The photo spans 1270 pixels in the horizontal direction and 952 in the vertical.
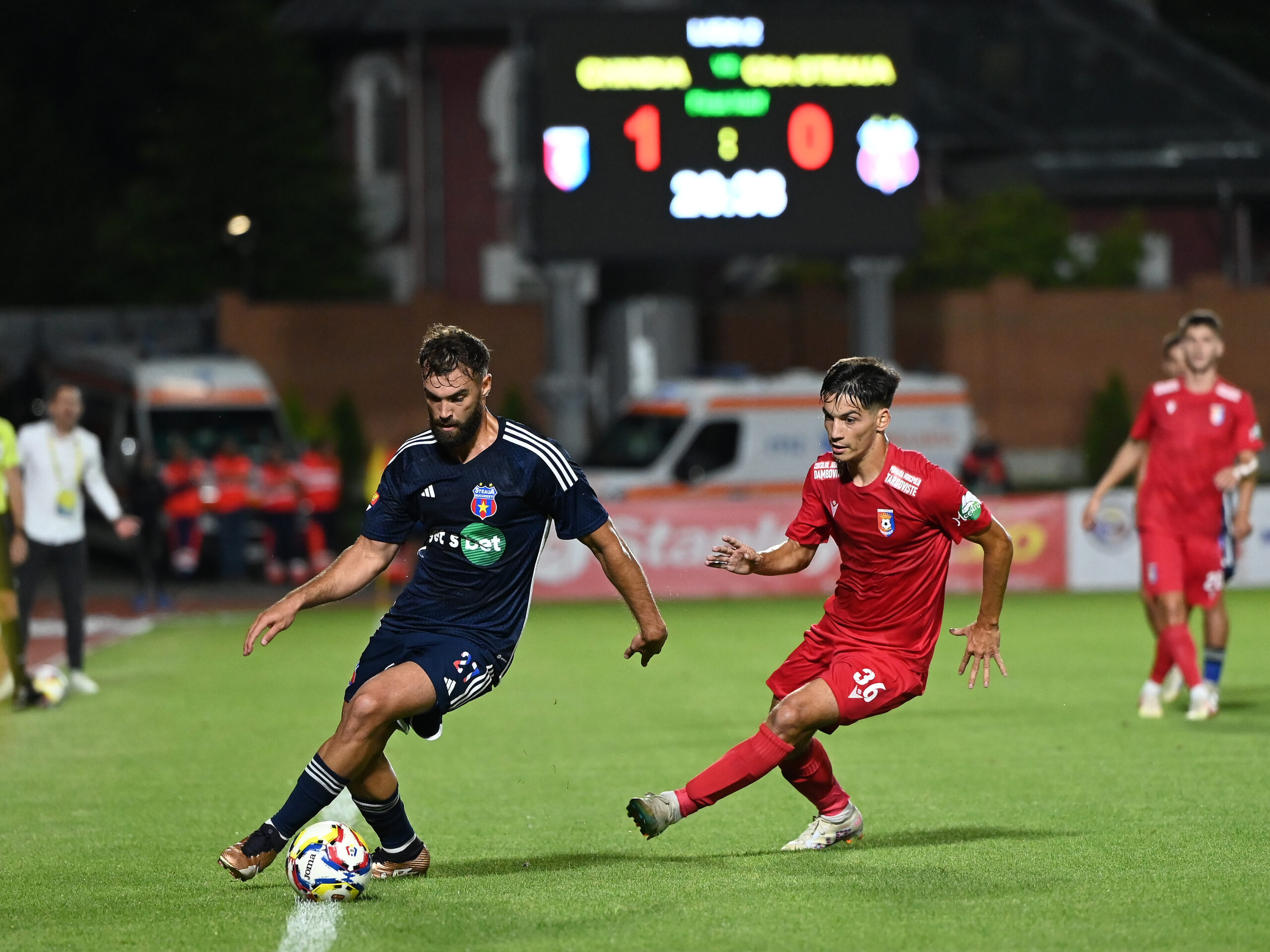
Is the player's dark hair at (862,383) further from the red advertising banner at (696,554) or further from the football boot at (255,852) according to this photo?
the red advertising banner at (696,554)

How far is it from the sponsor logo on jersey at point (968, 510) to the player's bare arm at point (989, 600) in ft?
0.22

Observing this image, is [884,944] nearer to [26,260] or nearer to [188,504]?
[188,504]

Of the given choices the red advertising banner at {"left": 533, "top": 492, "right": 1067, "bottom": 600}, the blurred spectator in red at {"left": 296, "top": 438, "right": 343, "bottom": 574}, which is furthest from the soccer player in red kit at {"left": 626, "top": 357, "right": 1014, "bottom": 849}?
the blurred spectator in red at {"left": 296, "top": 438, "right": 343, "bottom": 574}

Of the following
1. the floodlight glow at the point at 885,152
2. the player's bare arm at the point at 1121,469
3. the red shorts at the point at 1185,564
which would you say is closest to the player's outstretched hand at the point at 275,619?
the player's bare arm at the point at 1121,469

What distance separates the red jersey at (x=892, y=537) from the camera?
6.98 m

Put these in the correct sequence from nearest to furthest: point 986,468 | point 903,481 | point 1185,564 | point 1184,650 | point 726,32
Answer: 1. point 903,481
2. point 1184,650
3. point 1185,564
4. point 726,32
5. point 986,468

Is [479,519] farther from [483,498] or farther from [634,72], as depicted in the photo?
[634,72]

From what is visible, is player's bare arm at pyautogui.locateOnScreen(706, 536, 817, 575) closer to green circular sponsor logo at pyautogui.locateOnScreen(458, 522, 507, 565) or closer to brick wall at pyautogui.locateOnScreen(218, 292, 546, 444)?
green circular sponsor logo at pyautogui.locateOnScreen(458, 522, 507, 565)

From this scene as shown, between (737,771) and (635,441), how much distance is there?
636 inches

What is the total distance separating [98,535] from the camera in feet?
83.9

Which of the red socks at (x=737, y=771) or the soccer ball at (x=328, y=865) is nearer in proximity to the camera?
the soccer ball at (x=328, y=865)

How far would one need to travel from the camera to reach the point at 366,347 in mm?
37844

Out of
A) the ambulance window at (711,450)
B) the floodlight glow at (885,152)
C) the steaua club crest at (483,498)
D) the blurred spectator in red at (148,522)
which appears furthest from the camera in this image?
the floodlight glow at (885,152)

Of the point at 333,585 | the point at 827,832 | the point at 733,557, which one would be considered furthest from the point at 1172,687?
the point at 333,585
